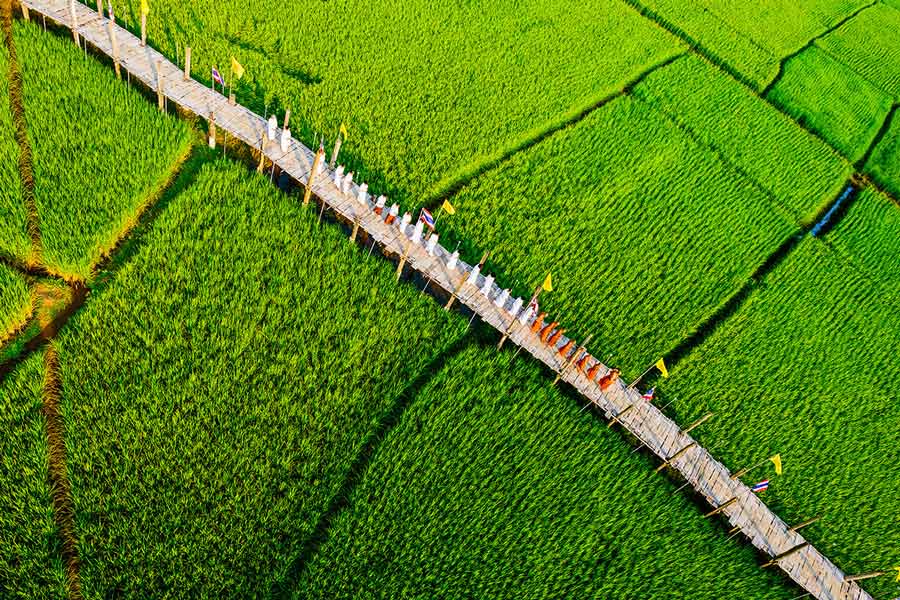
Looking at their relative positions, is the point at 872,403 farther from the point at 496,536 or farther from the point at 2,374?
the point at 2,374

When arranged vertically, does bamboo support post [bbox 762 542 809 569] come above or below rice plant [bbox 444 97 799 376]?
below

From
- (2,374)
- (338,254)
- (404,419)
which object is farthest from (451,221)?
(2,374)

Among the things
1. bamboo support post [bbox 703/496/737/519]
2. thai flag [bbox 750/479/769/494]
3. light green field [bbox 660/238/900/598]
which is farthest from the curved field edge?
thai flag [bbox 750/479/769/494]

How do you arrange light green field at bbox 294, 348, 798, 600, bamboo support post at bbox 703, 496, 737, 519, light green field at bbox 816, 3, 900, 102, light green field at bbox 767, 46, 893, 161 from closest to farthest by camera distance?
light green field at bbox 294, 348, 798, 600, bamboo support post at bbox 703, 496, 737, 519, light green field at bbox 767, 46, 893, 161, light green field at bbox 816, 3, 900, 102

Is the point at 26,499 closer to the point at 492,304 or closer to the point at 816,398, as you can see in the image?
the point at 492,304

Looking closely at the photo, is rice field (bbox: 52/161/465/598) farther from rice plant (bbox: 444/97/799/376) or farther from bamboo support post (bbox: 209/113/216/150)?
rice plant (bbox: 444/97/799/376)

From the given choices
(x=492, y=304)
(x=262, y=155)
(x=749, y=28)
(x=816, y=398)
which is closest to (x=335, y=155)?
(x=262, y=155)

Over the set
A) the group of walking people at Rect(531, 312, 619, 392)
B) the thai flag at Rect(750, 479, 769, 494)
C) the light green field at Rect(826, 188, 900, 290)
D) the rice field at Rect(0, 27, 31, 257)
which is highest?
the light green field at Rect(826, 188, 900, 290)
